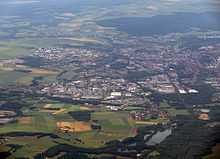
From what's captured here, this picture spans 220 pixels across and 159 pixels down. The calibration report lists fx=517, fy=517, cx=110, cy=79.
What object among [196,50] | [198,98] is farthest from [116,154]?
[196,50]

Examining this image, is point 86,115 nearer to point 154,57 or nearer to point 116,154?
point 116,154

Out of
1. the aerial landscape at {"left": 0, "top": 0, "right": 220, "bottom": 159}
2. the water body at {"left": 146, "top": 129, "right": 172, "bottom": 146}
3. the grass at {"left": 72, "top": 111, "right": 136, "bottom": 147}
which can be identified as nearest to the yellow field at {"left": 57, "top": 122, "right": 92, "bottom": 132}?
the aerial landscape at {"left": 0, "top": 0, "right": 220, "bottom": 159}

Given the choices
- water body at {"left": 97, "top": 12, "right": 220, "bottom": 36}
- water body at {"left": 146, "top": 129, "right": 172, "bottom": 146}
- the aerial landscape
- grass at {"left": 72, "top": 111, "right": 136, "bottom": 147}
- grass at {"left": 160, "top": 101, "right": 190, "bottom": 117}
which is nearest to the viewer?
the aerial landscape

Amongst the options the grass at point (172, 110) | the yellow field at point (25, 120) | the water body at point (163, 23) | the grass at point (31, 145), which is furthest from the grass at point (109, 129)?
the water body at point (163, 23)

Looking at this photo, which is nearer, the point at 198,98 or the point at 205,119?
the point at 205,119

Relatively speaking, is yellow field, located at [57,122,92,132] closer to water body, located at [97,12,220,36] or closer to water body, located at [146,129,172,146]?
water body, located at [146,129,172,146]
